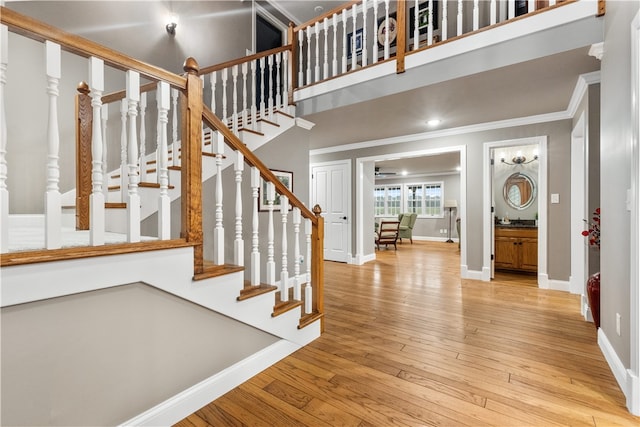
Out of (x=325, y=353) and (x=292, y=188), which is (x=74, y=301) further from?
(x=292, y=188)

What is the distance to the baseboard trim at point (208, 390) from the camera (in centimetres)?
142

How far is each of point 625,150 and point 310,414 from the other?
2.37 m

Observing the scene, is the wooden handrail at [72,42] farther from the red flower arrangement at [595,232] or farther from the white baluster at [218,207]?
the red flower arrangement at [595,232]

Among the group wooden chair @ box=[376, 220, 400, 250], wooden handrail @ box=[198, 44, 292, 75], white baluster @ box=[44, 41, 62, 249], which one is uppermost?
wooden handrail @ box=[198, 44, 292, 75]

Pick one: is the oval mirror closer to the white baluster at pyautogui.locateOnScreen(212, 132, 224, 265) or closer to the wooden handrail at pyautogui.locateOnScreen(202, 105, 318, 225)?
the wooden handrail at pyautogui.locateOnScreen(202, 105, 318, 225)

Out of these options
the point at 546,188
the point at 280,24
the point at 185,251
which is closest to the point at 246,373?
the point at 185,251

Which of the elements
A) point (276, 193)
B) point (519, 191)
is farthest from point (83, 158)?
point (519, 191)

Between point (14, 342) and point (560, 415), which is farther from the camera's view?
point (560, 415)

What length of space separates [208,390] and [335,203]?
15.2 ft

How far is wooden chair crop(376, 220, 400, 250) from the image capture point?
7.79m

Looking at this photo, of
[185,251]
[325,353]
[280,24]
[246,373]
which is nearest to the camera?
[185,251]

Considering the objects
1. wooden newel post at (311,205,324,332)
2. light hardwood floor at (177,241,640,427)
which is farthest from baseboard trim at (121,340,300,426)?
wooden newel post at (311,205,324,332)

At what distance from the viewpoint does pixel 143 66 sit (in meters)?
1.39

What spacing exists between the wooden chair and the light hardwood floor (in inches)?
174
